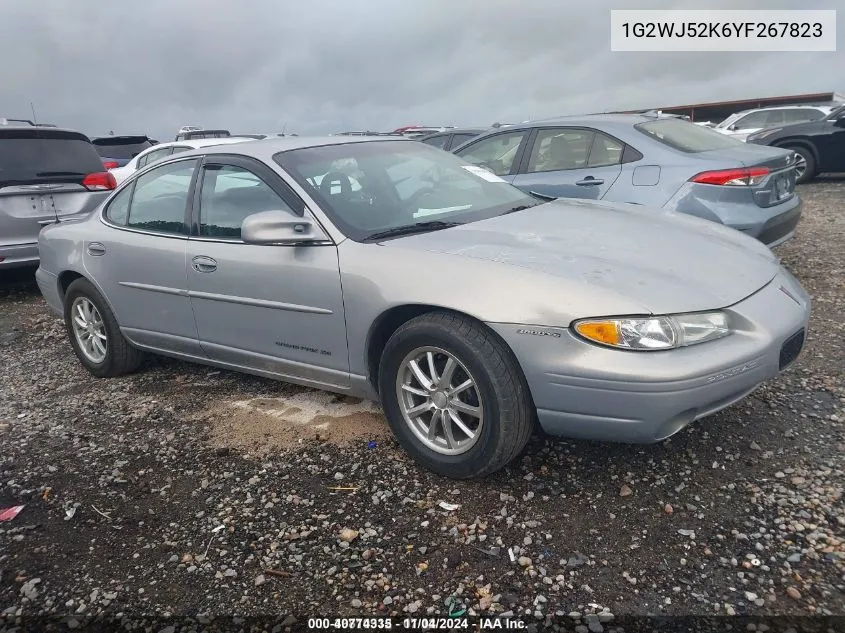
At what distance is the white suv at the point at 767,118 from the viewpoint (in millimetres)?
15141

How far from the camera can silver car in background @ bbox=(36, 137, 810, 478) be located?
257 centimetres

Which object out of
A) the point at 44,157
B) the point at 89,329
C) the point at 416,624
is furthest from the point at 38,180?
the point at 416,624

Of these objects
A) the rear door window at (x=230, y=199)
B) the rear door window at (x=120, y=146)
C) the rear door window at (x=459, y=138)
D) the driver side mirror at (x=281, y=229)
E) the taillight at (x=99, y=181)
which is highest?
the rear door window at (x=120, y=146)

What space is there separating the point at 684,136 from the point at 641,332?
12.9 ft

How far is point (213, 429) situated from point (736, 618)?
106 inches

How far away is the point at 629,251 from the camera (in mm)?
2969

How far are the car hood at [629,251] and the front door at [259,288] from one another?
49 cm

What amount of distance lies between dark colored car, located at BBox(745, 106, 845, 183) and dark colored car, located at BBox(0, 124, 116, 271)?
34.8ft

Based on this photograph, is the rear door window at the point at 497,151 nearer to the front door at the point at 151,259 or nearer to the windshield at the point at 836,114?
the front door at the point at 151,259

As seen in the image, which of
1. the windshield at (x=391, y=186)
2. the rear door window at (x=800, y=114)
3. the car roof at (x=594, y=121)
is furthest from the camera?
the rear door window at (x=800, y=114)

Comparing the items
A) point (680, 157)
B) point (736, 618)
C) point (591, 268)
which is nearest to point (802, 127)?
point (680, 157)

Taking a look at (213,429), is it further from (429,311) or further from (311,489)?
(429,311)

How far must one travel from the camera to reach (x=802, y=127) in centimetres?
1195

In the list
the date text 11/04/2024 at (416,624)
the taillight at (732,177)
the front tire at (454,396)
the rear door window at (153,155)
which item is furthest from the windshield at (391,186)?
the rear door window at (153,155)
